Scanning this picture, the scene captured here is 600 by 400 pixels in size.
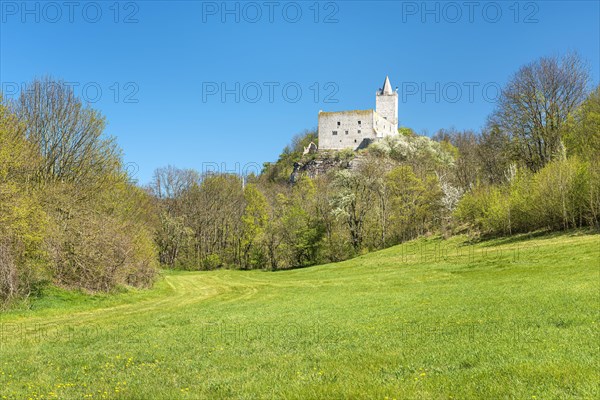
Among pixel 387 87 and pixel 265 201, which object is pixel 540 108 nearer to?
pixel 265 201

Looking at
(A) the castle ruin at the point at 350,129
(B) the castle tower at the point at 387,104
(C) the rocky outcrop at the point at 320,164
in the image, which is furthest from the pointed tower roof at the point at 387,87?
(C) the rocky outcrop at the point at 320,164

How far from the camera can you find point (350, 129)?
9188cm

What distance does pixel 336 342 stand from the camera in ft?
32.4

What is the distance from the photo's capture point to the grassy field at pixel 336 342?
640 centimetres

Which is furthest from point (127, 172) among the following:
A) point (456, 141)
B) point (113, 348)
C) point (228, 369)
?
point (456, 141)

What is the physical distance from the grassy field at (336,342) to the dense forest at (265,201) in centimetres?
306

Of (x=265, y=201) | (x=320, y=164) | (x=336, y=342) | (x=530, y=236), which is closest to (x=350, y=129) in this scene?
(x=320, y=164)

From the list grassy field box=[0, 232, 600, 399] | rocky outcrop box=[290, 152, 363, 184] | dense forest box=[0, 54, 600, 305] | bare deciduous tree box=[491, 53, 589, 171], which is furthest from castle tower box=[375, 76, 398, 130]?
grassy field box=[0, 232, 600, 399]

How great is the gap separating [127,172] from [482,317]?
26861 mm

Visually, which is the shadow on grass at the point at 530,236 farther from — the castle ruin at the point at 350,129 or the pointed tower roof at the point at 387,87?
the pointed tower roof at the point at 387,87

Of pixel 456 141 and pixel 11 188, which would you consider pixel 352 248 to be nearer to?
pixel 11 188


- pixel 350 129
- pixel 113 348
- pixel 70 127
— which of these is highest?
pixel 350 129

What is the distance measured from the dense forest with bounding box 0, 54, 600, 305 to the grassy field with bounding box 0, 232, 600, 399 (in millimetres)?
3062

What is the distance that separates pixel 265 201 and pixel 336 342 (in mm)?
48964
